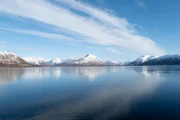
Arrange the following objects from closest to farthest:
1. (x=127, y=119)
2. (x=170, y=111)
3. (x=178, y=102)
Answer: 1. (x=127, y=119)
2. (x=170, y=111)
3. (x=178, y=102)

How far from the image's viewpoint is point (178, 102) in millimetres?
25938

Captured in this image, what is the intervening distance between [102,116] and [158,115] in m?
Result: 6.33

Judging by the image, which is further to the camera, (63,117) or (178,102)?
(178,102)

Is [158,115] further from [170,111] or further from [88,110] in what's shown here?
[88,110]

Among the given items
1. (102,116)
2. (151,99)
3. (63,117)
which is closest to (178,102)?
(151,99)

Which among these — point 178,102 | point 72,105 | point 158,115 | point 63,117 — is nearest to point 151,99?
point 178,102

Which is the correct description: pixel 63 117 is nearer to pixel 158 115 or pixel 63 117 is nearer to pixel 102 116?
pixel 102 116

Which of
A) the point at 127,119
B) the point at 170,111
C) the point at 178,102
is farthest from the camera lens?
the point at 178,102

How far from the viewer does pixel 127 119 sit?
60.7 feet

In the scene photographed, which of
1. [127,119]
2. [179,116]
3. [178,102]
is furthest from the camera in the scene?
[178,102]

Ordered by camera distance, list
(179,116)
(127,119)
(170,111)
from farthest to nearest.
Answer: (170,111)
(179,116)
(127,119)

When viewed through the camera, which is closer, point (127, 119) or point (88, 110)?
point (127, 119)

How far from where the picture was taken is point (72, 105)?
24391 mm

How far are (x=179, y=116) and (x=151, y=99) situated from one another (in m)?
7.69
